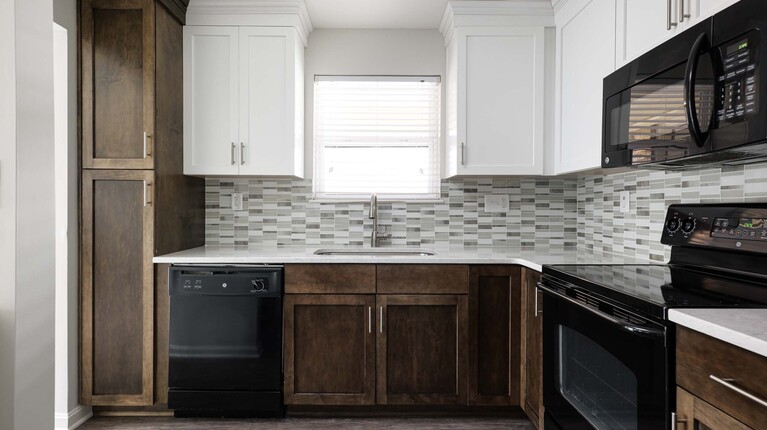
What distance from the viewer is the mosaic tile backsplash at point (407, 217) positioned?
10.1 ft

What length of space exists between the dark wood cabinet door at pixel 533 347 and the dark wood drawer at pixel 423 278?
32cm

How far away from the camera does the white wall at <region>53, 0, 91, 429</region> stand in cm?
237

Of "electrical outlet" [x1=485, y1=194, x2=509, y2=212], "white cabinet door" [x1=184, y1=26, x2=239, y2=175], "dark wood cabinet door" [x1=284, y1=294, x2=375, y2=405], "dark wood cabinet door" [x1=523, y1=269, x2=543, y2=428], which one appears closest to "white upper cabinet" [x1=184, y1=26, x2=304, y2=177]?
"white cabinet door" [x1=184, y1=26, x2=239, y2=175]

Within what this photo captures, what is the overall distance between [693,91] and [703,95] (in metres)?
0.04

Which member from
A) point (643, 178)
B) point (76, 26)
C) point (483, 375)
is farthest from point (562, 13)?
point (76, 26)

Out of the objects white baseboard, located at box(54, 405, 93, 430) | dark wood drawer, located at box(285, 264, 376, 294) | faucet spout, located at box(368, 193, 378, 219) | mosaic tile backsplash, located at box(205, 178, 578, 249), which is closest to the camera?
white baseboard, located at box(54, 405, 93, 430)

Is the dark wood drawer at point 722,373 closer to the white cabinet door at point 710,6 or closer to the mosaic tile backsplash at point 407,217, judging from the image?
the white cabinet door at point 710,6

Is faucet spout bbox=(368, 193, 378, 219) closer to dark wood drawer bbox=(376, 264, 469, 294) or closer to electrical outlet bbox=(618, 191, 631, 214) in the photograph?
dark wood drawer bbox=(376, 264, 469, 294)

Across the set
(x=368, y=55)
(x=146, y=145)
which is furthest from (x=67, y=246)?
(x=368, y=55)

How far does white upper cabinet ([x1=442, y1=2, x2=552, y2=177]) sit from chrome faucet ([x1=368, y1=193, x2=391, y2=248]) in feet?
1.92

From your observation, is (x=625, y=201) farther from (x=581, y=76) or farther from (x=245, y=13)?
(x=245, y=13)

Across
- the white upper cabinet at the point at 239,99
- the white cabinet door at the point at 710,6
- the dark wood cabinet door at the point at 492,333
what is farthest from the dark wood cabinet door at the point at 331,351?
the white cabinet door at the point at 710,6

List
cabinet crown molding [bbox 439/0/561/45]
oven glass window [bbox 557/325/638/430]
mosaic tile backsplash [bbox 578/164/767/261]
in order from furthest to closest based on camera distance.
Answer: cabinet crown molding [bbox 439/0/561/45] < mosaic tile backsplash [bbox 578/164/767/261] < oven glass window [bbox 557/325/638/430]

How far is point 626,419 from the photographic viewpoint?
4.34ft
